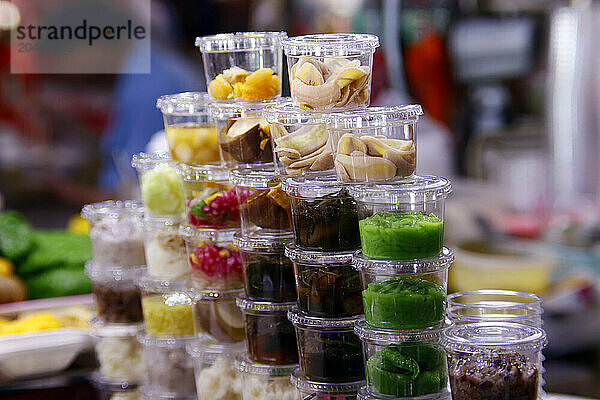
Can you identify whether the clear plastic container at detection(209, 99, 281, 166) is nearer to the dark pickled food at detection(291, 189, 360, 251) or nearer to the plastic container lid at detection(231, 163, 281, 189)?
the plastic container lid at detection(231, 163, 281, 189)

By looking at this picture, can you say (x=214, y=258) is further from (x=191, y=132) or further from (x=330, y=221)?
(x=330, y=221)

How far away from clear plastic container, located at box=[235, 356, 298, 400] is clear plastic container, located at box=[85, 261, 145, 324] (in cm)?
58

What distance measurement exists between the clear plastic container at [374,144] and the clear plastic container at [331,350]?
0.30 metres

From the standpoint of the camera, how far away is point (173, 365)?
196 centimetres

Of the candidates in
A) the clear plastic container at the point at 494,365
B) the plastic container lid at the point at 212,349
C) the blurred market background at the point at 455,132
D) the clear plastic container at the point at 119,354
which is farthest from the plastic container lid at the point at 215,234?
the blurred market background at the point at 455,132

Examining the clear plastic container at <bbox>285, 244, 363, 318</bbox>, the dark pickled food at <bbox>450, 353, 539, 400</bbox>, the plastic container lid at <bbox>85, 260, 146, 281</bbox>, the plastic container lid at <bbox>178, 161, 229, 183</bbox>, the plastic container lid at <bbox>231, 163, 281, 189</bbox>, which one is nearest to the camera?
the dark pickled food at <bbox>450, 353, 539, 400</bbox>

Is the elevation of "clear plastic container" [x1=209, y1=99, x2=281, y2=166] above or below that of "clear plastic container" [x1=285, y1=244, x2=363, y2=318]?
above

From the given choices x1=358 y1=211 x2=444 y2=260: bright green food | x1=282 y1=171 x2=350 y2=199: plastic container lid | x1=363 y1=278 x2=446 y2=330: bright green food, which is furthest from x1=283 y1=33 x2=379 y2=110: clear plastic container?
x1=363 y1=278 x2=446 y2=330: bright green food

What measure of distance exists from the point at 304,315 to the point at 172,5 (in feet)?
9.08

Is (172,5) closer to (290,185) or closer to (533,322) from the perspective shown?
(290,185)

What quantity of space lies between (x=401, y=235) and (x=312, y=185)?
0.69 ft

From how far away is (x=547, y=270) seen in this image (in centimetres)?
326

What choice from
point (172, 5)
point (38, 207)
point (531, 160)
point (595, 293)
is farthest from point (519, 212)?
point (38, 207)

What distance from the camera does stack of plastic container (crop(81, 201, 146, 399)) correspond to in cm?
211
